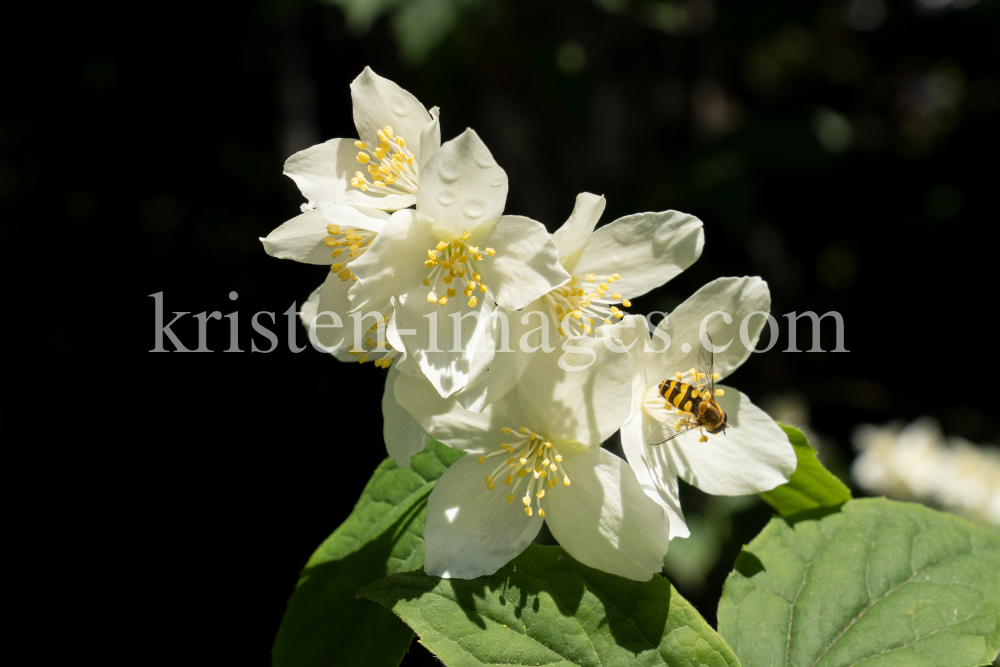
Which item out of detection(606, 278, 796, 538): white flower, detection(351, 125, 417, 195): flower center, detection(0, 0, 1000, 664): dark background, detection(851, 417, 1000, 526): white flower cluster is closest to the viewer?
detection(606, 278, 796, 538): white flower

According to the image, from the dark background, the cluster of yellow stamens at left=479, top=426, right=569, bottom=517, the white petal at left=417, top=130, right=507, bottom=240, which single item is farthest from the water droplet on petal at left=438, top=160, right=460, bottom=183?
the dark background

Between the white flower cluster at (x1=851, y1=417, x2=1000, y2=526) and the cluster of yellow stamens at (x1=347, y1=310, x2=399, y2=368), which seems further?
the white flower cluster at (x1=851, y1=417, x2=1000, y2=526)

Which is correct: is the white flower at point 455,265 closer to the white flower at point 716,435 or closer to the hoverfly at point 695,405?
the white flower at point 716,435

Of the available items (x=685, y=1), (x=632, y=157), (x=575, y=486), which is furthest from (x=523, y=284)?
(x=685, y=1)

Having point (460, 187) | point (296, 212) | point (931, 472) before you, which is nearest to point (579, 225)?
point (460, 187)

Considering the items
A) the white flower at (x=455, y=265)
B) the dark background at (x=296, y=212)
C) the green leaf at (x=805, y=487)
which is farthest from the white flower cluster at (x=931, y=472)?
the white flower at (x=455, y=265)

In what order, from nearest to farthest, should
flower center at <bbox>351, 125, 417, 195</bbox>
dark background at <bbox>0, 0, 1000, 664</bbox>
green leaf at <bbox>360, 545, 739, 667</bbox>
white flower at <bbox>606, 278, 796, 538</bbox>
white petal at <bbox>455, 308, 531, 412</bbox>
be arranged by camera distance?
green leaf at <bbox>360, 545, 739, 667</bbox>, white petal at <bbox>455, 308, 531, 412</bbox>, white flower at <bbox>606, 278, 796, 538</bbox>, flower center at <bbox>351, 125, 417, 195</bbox>, dark background at <bbox>0, 0, 1000, 664</bbox>

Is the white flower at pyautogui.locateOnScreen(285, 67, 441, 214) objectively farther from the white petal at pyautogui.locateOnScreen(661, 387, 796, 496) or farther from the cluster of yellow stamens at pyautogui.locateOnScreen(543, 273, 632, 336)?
the white petal at pyautogui.locateOnScreen(661, 387, 796, 496)

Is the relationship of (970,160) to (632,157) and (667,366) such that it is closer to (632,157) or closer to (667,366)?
(632,157)
